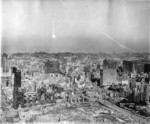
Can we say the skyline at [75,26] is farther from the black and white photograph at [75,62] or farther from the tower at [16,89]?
the tower at [16,89]

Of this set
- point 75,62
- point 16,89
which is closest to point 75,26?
point 75,62

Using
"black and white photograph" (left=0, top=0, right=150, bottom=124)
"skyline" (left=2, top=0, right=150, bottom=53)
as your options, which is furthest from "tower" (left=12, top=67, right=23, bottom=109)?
"skyline" (left=2, top=0, right=150, bottom=53)

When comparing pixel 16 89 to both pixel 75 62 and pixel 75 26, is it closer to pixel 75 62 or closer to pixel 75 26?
pixel 75 62

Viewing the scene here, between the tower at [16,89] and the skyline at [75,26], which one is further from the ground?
the skyline at [75,26]

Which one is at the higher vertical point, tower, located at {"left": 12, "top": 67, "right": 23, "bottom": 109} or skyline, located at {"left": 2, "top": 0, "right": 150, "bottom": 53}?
skyline, located at {"left": 2, "top": 0, "right": 150, "bottom": 53}

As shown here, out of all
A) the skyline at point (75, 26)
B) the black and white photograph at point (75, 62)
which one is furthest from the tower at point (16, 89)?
the skyline at point (75, 26)

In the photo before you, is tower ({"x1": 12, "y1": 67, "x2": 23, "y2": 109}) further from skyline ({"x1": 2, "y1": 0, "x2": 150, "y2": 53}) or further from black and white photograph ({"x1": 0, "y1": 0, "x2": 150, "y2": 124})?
skyline ({"x1": 2, "y1": 0, "x2": 150, "y2": 53})
